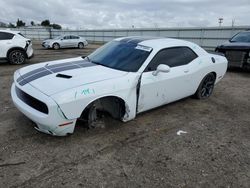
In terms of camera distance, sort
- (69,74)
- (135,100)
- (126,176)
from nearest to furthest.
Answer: (126,176) < (69,74) < (135,100)

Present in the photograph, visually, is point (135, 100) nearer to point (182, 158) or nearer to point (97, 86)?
point (97, 86)

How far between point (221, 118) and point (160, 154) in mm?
1995

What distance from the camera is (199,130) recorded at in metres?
3.88

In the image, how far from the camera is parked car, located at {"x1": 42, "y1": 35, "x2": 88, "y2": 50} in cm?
2060

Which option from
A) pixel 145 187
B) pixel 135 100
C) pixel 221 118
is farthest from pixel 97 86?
pixel 221 118

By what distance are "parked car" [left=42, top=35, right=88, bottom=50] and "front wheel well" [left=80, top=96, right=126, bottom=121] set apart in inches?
728

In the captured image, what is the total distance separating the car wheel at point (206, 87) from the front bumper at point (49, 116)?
334 cm

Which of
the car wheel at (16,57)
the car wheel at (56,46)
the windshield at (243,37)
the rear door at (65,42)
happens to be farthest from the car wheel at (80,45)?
the windshield at (243,37)

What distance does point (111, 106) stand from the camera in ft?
12.2

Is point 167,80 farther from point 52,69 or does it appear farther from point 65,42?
point 65,42

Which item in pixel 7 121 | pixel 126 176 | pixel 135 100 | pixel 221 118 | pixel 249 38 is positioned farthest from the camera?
pixel 249 38

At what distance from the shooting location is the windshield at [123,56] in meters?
3.87

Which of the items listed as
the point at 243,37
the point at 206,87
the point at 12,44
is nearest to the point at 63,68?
the point at 206,87

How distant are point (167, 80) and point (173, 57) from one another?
61 cm
